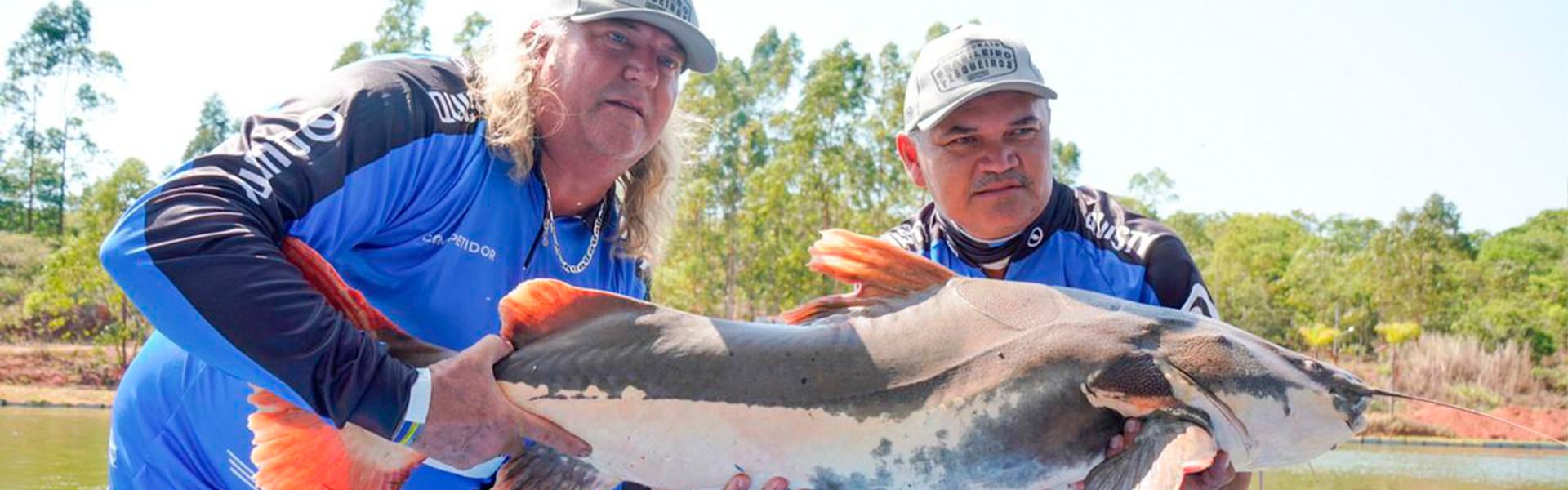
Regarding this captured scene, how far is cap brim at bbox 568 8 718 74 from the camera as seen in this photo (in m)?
3.26

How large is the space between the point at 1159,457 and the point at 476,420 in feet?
4.61

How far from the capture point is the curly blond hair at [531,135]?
3.25 m

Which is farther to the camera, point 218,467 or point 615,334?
point 218,467

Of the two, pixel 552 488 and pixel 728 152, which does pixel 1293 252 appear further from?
pixel 552 488

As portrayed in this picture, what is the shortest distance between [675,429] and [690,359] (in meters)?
0.15

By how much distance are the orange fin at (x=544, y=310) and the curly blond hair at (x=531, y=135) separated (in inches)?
25.3

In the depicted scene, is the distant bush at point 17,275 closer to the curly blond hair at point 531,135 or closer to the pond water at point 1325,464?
the pond water at point 1325,464

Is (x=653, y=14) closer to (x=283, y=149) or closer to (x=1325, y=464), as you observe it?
(x=283, y=149)

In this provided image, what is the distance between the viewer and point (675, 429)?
2.65m

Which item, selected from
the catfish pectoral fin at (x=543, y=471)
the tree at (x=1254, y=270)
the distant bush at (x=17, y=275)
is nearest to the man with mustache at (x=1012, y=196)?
the catfish pectoral fin at (x=543, y=471)

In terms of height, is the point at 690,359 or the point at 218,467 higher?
the point at 690,359

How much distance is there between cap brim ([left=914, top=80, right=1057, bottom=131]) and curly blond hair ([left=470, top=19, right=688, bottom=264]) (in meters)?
0.87

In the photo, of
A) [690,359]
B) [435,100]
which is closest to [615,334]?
[690,359]

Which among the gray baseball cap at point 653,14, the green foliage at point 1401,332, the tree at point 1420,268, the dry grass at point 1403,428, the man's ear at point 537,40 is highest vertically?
the gray baseball cap at point 653,14
